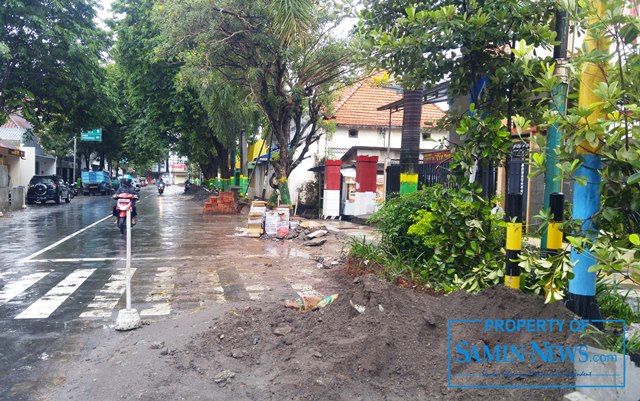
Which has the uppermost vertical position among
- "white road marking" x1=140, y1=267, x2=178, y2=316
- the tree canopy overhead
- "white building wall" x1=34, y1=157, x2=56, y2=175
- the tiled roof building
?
the tiled roof building

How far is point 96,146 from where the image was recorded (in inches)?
1957

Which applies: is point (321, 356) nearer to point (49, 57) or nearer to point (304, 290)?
point (304, 290)

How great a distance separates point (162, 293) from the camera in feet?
24.8

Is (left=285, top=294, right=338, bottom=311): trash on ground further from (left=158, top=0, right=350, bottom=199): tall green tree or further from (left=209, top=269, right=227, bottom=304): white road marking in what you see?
(left=158, top=0, right=350, bottom=199): tall green tree

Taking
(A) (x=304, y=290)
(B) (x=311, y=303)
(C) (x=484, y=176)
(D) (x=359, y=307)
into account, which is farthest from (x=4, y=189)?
(D) (x=359, y=307)

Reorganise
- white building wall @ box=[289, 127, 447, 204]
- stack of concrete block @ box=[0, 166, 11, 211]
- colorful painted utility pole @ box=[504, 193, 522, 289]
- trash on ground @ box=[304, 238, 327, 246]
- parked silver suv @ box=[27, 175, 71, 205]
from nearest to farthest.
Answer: colorful painted utility pole @ box=[504, 193, 522, 289], trash on ground @ box=[304, 238, 327, 246], stack of concrete block @ box=[0, 166, 11, 211], white building wall @ box=[289, 127, 447, 204], parked silver suv @ box=[27, 175, 71, 205]

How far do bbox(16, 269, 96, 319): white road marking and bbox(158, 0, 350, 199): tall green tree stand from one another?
7070mm

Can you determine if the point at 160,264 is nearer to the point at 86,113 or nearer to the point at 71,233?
the point at 71,233

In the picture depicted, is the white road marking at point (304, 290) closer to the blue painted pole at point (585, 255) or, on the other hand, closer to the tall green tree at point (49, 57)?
the blue painted pole at point (585, 255)

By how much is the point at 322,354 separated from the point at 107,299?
171 inches

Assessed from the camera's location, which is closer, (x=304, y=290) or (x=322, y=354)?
(x=322, y=354)

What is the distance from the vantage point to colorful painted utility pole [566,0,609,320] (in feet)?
11.9

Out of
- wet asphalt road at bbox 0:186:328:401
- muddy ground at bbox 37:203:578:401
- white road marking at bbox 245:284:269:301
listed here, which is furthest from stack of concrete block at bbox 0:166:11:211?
muddy ground at bbox 37:203:578:401

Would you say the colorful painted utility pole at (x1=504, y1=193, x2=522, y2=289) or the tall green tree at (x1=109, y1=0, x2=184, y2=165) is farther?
the tall green tree at (x1=109, y1=0, x2=184, y2=165)
